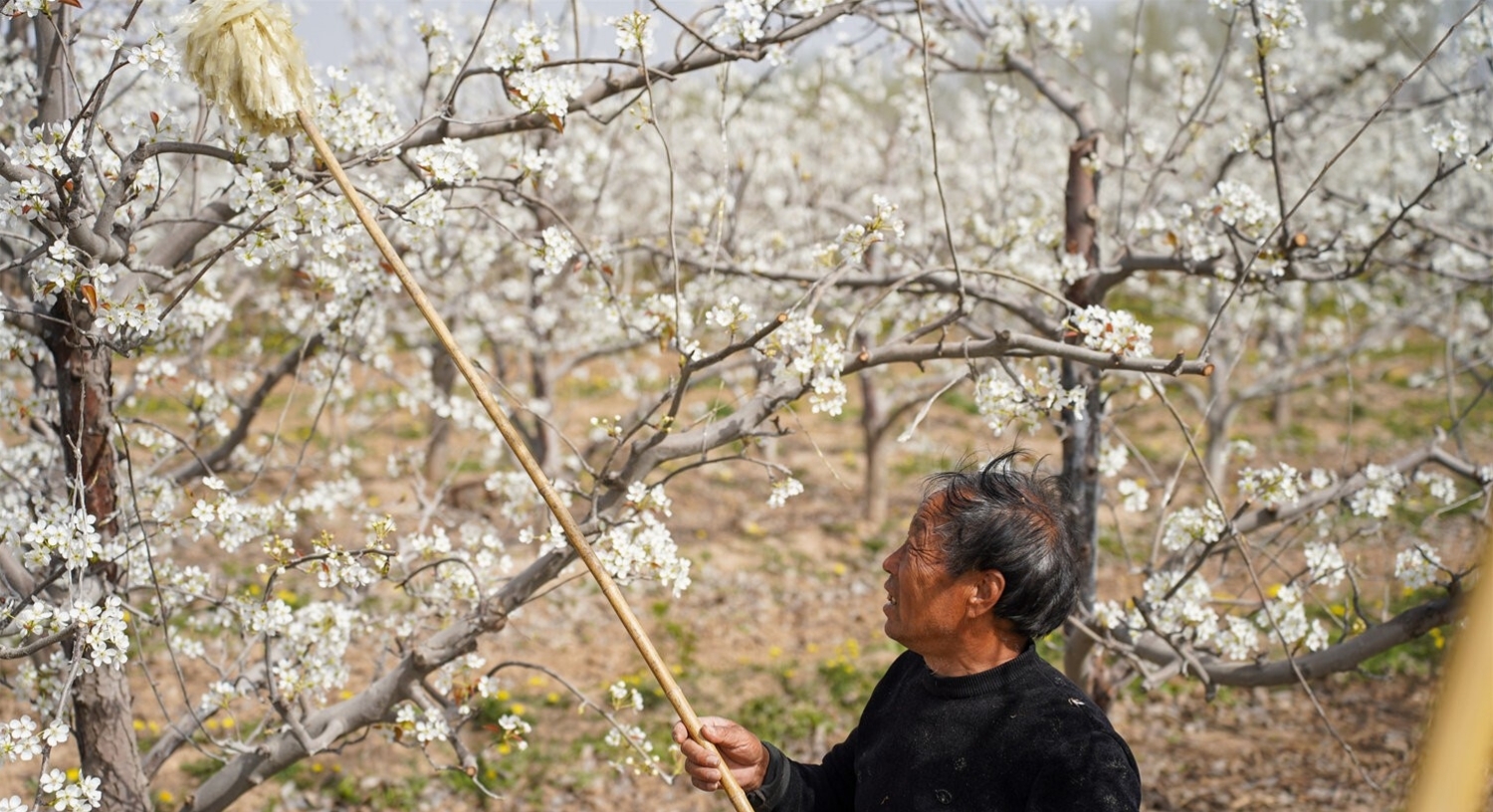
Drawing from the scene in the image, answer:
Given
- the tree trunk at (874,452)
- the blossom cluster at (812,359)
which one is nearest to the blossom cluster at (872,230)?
the blossom cluster at (812,359)

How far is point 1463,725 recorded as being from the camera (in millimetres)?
867

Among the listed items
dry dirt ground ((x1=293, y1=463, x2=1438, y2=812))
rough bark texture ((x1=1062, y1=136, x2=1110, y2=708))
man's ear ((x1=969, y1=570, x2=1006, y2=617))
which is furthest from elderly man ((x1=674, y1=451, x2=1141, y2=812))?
dry dirt ground ((x1=293, y1=463, x2=1438, y2=812))

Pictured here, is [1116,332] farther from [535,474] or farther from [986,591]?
[535,474]

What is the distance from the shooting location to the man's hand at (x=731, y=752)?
7.18 ft

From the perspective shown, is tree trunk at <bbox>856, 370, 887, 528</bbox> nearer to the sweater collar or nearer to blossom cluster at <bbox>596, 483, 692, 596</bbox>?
blossom cluster at <bbox>596, 483, 692, 596</bbox>

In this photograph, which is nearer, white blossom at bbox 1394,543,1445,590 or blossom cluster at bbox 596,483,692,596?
blossom cluster at bbox 596,483,692,596

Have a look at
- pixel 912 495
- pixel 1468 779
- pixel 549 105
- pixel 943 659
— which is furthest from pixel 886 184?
pixel 1468 779

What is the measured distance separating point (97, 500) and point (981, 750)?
7.32ft

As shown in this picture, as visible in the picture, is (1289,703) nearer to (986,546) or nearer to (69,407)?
(986,546)

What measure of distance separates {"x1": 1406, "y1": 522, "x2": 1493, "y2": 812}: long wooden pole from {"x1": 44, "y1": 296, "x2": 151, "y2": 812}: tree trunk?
273 centimetres

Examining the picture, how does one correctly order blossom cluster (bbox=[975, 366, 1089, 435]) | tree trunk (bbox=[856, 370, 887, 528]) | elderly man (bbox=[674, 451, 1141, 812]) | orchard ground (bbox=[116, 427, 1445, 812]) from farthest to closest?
tree trunk (bbox=[856, 370, 887, 528]) < orchard ground (bbox=[116, 427, 1445, 812]) < blossom cluster (bbox=[975, 366, 1089, 435]) < elderly man (bbox=[674, 451, 1141, 812])

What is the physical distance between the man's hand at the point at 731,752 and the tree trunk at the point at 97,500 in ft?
5.04

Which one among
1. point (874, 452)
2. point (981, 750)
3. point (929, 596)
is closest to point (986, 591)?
point (929, 596)

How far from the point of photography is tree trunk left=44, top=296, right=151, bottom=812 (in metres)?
2.78
